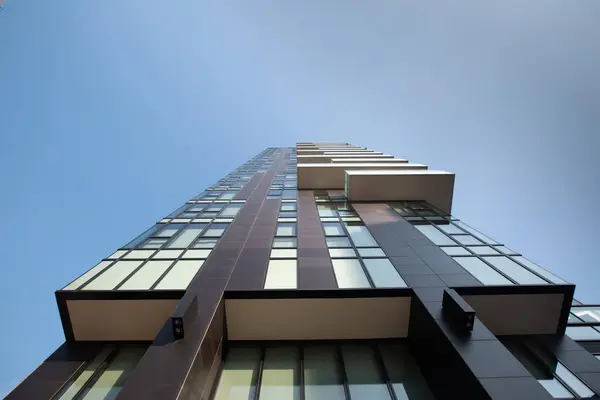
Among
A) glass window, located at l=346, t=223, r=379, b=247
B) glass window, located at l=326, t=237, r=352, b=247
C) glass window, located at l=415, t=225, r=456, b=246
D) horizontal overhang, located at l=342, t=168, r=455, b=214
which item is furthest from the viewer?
horizontal overhang, located at l=342, t=168, r=455, b=214

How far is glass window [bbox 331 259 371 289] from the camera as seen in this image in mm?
9039

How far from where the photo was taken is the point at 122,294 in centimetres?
870

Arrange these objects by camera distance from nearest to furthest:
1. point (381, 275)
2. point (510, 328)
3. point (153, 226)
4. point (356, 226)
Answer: point (510, 328)
point (381, 275)
point (356, 226)
point (153, 226)

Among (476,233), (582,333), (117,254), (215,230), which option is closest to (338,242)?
(215,230)

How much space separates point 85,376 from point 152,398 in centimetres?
441

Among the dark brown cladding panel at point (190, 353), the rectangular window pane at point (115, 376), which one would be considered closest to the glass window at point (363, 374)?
the dark brown cladding panel at point (190, 353)

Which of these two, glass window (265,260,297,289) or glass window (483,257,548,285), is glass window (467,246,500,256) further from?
glass window (265,260,297,289)

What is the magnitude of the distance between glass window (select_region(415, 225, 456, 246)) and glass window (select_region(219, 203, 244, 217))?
1036cm

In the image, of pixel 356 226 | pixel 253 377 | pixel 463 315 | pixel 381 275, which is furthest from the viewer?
pixel 356 226

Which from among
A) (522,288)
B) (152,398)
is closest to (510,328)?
(522,288)

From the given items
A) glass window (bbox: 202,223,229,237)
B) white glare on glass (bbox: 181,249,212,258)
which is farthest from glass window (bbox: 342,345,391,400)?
glass window (bbox: 202,223,229,237)

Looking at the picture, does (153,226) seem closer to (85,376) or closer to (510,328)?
(85,376)

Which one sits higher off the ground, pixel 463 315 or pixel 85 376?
pixel 463 315

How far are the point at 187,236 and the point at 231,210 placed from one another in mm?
4071
